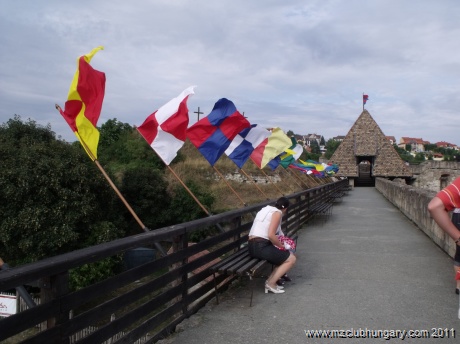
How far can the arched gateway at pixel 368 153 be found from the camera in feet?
172

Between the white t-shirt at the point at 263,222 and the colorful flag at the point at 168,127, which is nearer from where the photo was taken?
the white t-shirt at the point at 263,222

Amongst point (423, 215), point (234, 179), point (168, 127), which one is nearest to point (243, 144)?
point (168, 127)

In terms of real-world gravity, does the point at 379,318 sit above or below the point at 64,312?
below

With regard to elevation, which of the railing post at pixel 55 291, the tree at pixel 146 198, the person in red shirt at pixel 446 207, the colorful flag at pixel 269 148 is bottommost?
the tree at pixel 146 198

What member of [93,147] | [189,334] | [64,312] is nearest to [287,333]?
[189,334]

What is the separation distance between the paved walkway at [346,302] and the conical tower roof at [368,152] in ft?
147

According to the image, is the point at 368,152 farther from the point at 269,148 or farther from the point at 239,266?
the point at 239,266

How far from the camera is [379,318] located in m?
4.95

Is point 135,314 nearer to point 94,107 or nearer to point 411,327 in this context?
point 411,327

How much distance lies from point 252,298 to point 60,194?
1663 cm

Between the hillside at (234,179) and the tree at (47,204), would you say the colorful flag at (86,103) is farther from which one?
the hillside at (234,179)

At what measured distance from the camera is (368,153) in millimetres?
53312

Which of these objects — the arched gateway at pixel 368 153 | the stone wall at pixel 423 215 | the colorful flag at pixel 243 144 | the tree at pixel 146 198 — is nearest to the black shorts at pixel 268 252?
the stone wall at pixel 423 215

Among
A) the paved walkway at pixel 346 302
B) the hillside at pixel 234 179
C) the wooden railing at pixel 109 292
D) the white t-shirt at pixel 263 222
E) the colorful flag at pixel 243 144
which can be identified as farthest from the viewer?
the hillside at pixel 234 179
